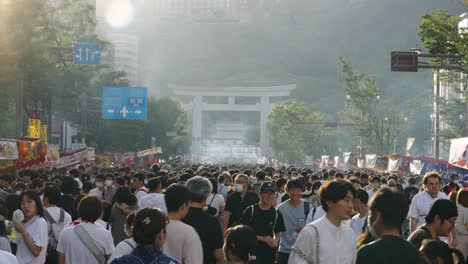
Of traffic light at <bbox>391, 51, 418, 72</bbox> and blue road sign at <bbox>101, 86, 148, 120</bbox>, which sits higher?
traffic light at <bbox>391, 51, 418, 72</bbox>

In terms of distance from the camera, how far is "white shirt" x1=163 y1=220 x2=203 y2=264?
6.93m

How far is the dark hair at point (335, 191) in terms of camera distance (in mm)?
6309

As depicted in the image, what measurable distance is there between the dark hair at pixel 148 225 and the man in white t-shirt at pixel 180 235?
1.34m

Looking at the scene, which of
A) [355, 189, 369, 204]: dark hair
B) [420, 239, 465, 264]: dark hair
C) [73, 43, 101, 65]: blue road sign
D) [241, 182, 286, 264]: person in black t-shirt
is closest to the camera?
[420, 239, 465, 264]: dark hair

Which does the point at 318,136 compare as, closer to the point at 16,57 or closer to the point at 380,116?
the point at 380,116

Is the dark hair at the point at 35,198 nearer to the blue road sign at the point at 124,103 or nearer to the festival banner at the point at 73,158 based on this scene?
the festival banner at the point at 73,158

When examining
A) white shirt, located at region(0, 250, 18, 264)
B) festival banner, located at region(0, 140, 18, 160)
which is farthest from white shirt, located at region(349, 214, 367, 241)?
festival banner, located at region(0, 140, 18, 160)

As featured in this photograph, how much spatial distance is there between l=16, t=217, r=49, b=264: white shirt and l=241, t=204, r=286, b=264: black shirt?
2.51 meters

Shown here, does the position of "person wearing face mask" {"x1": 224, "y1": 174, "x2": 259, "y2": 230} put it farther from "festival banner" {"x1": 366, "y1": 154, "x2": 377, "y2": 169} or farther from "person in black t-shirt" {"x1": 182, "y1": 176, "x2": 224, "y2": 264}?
"festival banner" {"x1": 366, "y1": 154, "x2": 377, "y2": 169}

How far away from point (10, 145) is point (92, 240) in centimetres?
1828

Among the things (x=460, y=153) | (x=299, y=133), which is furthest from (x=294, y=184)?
(x=299, y=133)

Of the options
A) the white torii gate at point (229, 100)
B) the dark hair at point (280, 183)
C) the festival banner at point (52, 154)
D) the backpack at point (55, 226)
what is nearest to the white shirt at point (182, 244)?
the backpack at point (55, 226)

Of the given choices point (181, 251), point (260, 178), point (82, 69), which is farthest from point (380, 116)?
point (181, 251)

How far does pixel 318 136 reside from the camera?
346 feet
